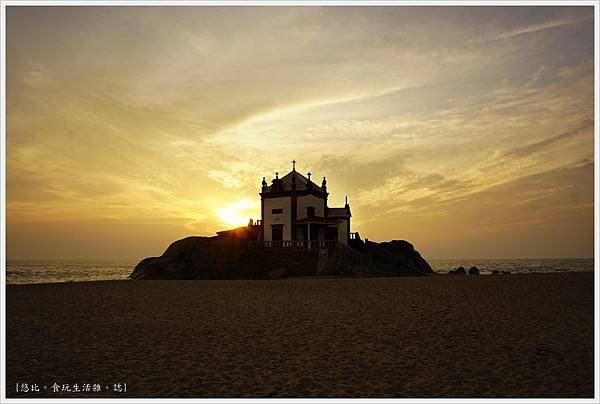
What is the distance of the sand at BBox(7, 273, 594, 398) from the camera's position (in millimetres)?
8023

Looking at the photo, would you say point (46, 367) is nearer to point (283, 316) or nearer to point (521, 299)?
point (283, 316)

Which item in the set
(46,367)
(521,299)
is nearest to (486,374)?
(46,367)

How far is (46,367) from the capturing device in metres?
9.21

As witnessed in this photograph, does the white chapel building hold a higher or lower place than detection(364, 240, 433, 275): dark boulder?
higher

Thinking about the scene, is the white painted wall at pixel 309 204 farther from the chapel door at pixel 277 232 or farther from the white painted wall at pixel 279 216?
the chapel door at pixel 277 232

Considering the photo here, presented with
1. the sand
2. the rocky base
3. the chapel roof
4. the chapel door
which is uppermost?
the chapel roof

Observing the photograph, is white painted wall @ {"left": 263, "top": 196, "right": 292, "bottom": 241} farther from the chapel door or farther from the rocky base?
the rocky base

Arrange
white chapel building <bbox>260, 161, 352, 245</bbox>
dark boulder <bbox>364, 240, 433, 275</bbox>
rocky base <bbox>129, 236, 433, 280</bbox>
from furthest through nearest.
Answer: white chapel building <bbox>260, 161, 352, 245</bbox> < dark boulder <bbox>364, 240, 433, 275</bbox> < rocky base <bbox>129, 236, 433, 280</bbox>

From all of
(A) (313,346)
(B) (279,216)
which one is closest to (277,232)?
(B) (279,216)

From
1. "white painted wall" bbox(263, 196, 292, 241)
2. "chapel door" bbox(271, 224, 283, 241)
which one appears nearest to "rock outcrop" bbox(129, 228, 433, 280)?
"white painted wall" bbox(263, 196, 292, 241)

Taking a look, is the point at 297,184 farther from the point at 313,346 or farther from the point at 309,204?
the point at 313,346

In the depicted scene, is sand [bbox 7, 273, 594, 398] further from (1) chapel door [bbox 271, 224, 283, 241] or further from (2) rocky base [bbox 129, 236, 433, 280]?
(1) chapel door [bbox 271, 224, 283, 241]

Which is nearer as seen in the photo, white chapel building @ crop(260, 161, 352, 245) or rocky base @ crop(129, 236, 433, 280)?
rocky base @ crop(129, 236, 433, 280)

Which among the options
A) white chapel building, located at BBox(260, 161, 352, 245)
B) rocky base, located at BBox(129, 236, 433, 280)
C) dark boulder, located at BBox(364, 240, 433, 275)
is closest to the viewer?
rocky base, located at BBox(129, 236, 433, 280)
